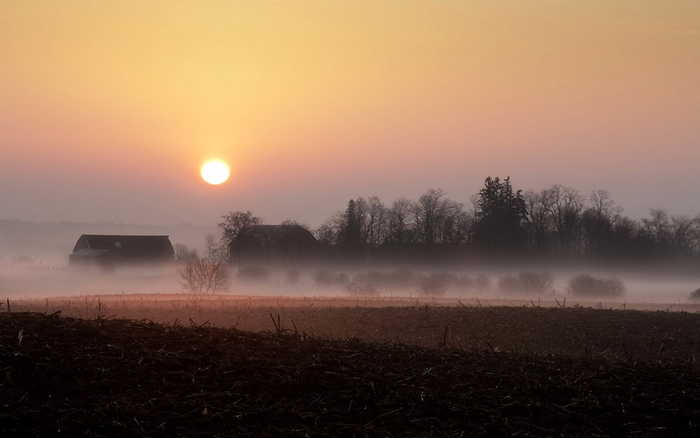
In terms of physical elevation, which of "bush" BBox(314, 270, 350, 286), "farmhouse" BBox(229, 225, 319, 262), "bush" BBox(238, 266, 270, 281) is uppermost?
"farmhouse" BBox(229, 225, 319, 262)

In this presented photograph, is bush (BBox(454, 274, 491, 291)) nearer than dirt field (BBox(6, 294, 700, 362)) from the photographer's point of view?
No

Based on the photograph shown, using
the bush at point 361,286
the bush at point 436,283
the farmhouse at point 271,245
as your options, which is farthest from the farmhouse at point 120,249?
the bush at point 436,283

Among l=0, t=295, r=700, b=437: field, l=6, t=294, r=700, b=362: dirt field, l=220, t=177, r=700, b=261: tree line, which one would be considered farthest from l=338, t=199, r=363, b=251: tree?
l=0, t=295, r=700, b=437: field

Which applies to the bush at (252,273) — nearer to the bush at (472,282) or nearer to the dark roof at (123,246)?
the dark roof at (123,246)

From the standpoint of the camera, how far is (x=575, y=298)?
6812 centimetres

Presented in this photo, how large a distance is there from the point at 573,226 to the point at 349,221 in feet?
97.5

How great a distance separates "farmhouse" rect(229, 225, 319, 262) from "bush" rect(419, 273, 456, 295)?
1562 cm

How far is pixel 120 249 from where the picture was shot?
9150 cm

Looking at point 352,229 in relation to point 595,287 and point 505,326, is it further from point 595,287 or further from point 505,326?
point 505,326

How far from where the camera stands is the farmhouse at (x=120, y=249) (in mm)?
90812

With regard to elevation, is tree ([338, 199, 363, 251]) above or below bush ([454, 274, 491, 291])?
above

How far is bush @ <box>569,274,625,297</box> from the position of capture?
71.8 m

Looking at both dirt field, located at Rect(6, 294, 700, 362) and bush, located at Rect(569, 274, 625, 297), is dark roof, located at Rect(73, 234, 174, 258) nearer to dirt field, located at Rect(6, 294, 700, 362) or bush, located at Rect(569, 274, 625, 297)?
bush, located at Rect(569, 274, 625, 297)

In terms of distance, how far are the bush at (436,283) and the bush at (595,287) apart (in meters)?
13.7
